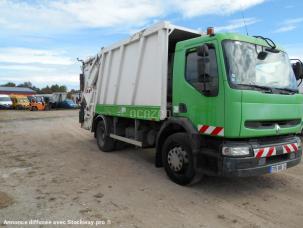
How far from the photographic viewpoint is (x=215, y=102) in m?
5.18

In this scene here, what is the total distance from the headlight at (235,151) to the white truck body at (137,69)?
177cm

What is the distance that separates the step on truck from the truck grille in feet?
0.05

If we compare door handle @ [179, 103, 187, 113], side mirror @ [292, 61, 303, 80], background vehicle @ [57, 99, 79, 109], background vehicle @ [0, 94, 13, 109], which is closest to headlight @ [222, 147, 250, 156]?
door handle @ [179, 103, 187, 113]

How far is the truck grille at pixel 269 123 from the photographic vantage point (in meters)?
5.05

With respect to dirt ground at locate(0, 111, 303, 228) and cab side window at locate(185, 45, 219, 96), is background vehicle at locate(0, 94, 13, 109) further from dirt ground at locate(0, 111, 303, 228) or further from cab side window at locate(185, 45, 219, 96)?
cab side window at locate(185, 45, 219, 96)

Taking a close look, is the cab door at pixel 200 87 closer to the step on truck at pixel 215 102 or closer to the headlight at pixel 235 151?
the step on truck at pixel 215 102

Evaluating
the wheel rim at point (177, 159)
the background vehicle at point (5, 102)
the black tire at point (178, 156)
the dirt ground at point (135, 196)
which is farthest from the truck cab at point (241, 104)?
the background vehicle at point (5, 102)

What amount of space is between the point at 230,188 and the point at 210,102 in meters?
1.77

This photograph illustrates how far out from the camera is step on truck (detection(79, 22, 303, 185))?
5.01 metres

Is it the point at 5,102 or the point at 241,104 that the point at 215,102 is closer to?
the point at 241,104

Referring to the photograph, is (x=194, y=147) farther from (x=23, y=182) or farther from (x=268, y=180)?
(x=23, y=182)

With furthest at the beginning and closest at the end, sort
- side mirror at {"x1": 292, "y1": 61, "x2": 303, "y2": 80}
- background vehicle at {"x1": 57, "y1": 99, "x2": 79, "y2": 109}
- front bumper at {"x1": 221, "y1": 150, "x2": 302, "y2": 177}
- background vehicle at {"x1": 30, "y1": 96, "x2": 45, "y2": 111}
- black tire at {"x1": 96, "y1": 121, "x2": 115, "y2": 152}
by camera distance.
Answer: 1. background vehicle at {"x1": 57, "y1": 99, "x2": 79, "y2": 109}
2. background vehicle at {"x1": 30, "y1": 96, "x2": 45, "y2": 111}
3. black tire at {"x1": 96, "y1": 121, "x2": 115, "y2": 152}
4. side mirror at {"x1": 292, "y1": 61, "x2": 303, "y2": 80}
5. front bumper at {"x1": 221, "y1": 150, "x2": 302, "y2": 177}

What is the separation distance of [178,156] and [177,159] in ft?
0.22

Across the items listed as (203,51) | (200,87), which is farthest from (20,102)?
(203,51)
